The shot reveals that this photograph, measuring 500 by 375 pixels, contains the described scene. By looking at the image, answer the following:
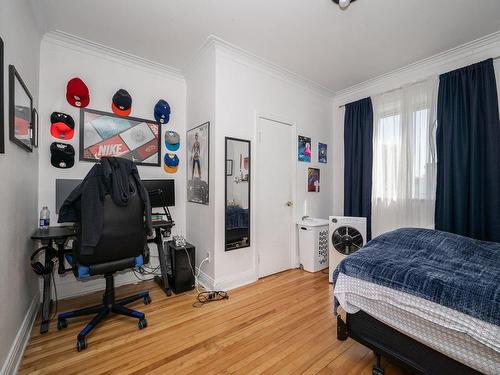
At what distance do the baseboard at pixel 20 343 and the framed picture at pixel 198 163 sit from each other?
5.95 ft

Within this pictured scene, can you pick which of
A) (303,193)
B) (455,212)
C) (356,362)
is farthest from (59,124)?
(455,212)

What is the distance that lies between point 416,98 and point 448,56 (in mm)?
531

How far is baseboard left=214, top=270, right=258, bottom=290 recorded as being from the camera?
2.64 m

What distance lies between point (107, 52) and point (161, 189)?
5.72 ft

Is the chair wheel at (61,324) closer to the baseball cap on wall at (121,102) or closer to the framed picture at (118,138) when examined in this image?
the framed picture at (118,138)

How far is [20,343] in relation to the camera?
1629 mm

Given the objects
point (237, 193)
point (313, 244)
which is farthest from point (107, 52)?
point (313, 244)

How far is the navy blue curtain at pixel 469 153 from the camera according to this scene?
2422 mm

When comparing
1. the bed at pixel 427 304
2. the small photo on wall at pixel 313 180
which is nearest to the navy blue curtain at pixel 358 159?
the small photo on wall at pixel 313 180

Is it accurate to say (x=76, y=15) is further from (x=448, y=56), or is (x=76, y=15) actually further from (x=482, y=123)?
(x=482, y=123)

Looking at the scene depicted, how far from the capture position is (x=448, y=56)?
2.78 meters

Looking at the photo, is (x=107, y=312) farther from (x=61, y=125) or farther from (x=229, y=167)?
(x=61, y=125)

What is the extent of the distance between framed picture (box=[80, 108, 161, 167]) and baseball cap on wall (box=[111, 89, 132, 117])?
0.07m

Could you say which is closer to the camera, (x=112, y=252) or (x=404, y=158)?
(x=112, y=252)
